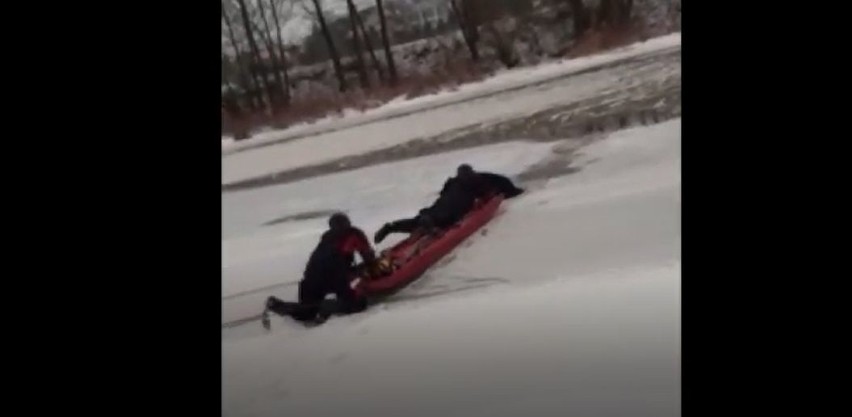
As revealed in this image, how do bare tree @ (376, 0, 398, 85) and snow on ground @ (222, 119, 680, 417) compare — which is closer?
snow on ground @ (222, 119, 680, 417)

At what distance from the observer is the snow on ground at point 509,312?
1497 millimetres

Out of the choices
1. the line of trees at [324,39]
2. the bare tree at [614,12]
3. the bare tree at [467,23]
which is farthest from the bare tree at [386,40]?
the bare tree at [614,12]

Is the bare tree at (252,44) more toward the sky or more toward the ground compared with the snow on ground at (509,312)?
more toward the sky

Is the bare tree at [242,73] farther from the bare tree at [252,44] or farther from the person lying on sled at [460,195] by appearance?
the person lying on sled at [460,195]

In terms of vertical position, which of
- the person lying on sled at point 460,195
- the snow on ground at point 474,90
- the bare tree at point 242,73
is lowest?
the person lying on sled at point 460,195

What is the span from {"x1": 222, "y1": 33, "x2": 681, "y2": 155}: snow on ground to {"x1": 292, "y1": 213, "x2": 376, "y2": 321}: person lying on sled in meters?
0.18

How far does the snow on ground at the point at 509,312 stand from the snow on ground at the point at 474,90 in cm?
10

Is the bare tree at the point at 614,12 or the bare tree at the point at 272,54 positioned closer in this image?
the bare tree at the point at 614,12

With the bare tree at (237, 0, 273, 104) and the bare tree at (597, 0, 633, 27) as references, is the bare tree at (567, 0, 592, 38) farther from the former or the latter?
the bare tree at (237, 0, 273, 104)

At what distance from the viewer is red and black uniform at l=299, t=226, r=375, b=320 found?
62.6 inches

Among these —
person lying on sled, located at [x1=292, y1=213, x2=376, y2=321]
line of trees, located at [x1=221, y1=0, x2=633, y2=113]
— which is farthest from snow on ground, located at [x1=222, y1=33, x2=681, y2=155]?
person lying on sled, located at [x1=292, y1=213, x2=376, y2=321]
